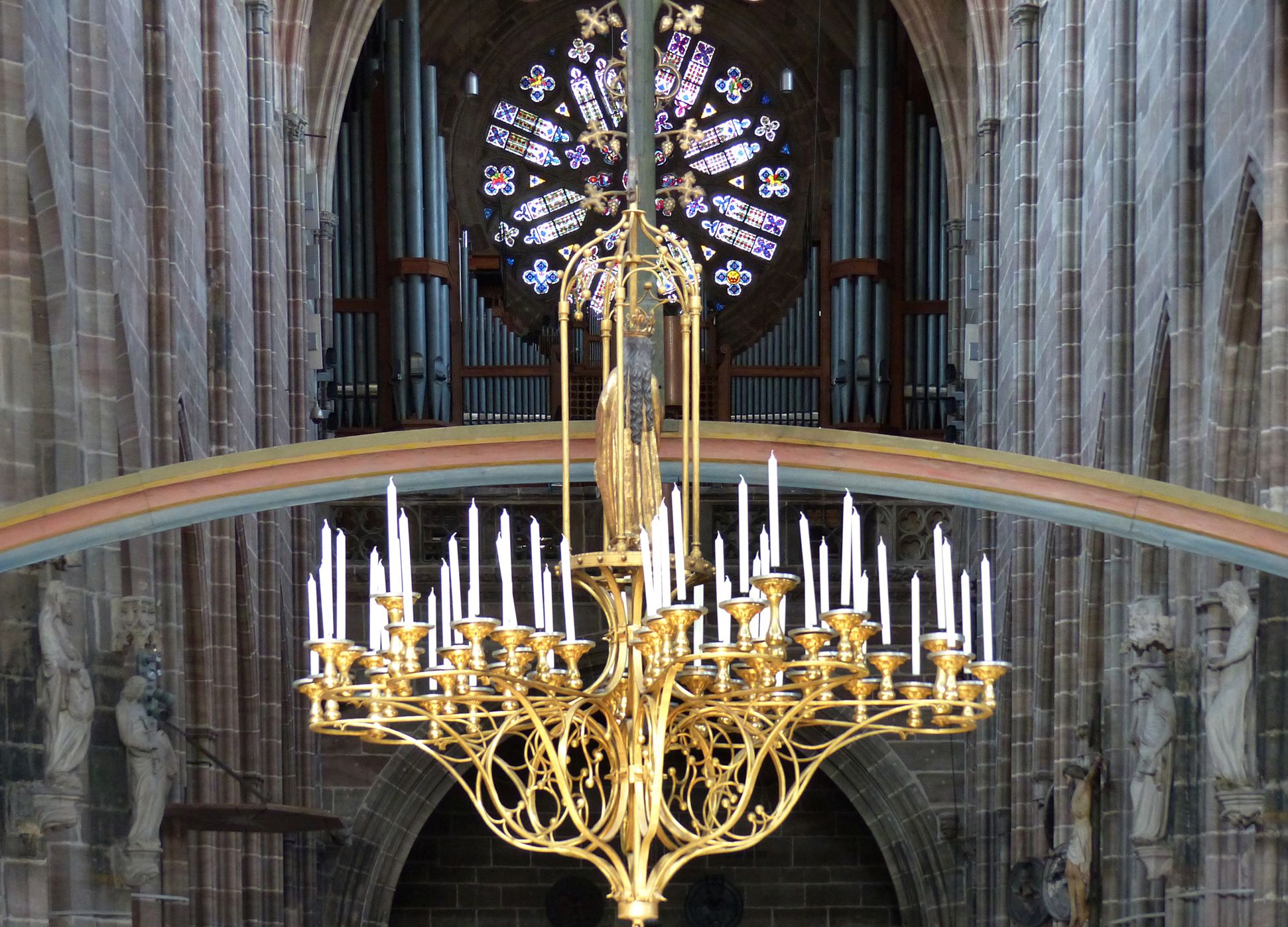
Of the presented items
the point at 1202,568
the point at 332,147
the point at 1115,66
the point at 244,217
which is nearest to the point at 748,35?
the point at 332,147

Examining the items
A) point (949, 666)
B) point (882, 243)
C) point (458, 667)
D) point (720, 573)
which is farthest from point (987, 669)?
point (882, 243)

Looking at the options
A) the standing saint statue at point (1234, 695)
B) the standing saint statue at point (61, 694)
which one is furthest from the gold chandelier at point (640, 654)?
the standing saint statue at point (1234, 695)

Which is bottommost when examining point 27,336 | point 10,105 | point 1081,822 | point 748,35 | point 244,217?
point 1081,822

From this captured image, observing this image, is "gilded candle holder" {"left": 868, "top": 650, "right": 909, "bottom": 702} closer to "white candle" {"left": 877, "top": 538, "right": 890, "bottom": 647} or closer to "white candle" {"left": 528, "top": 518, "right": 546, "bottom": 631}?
"white candle" {"left": 877, "top": 538, "right": 890, "bottom": 647}

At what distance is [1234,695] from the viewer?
13.4m

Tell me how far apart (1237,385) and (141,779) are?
21.6 ft

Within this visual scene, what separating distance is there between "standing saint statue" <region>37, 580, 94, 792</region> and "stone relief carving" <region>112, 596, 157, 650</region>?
5.34 ft

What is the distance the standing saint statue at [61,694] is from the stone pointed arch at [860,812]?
11387 mm

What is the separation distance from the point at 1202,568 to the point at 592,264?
6.25 m

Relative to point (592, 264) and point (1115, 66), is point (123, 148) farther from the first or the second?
point (592, 264)

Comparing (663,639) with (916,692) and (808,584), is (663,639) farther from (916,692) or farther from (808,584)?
(916,692)

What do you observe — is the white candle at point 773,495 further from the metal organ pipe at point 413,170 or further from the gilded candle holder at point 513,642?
the metal organ pipe at point 413,170

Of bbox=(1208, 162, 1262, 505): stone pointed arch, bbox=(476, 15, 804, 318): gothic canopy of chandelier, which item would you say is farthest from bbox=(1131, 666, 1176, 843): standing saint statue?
bbox=(476, 15, 804, 318): gothic canopy of chandelier

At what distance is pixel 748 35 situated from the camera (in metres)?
29.2
